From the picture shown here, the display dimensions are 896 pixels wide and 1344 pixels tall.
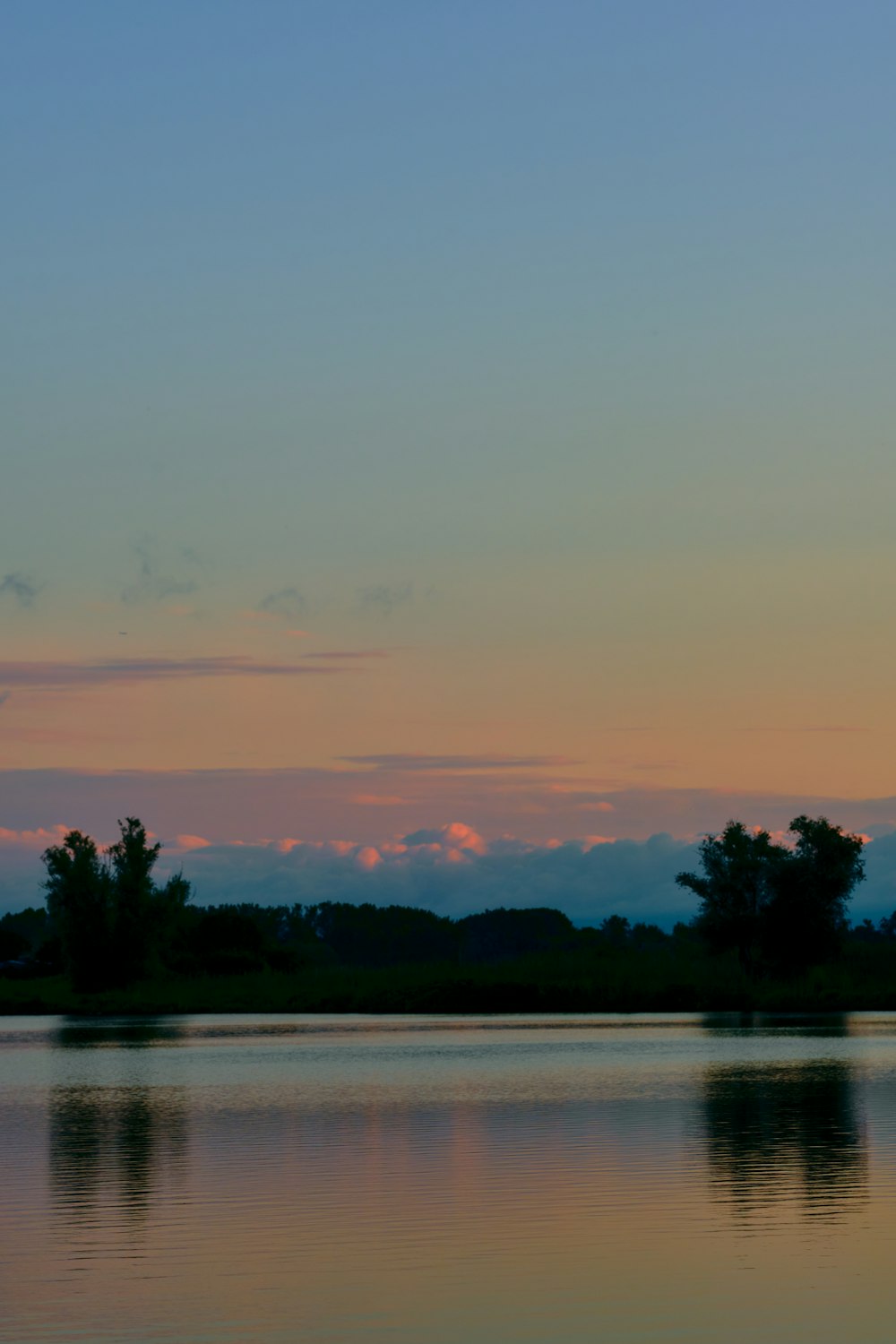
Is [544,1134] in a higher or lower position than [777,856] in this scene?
lower

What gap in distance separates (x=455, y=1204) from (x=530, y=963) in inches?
3073

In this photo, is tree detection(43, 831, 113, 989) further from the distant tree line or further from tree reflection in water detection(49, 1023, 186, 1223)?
tree reflection in water detection(49, 1023, 186, 1223)

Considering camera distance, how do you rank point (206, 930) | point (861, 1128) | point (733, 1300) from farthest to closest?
point (206, 930) < point (861, 1128) < point (733, 1300)

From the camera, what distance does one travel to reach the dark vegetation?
95.8m

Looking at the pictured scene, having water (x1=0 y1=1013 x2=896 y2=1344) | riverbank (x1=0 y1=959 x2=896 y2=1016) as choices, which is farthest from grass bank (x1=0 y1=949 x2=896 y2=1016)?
water (x1=0 y1=1013 x2=896 y2=1344)

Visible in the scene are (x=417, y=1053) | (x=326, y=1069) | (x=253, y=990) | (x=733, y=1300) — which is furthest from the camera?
(x=253, y=990)

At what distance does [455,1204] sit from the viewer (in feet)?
77.9

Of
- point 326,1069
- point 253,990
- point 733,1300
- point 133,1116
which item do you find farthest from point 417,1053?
point 253,990

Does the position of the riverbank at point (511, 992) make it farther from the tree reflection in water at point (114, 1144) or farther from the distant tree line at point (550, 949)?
the tree reflection in water at point (114, 1144)

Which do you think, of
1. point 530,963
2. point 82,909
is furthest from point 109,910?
point 530,963

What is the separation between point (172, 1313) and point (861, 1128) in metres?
18.0

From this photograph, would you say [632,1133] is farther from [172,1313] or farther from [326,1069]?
[326,1069]

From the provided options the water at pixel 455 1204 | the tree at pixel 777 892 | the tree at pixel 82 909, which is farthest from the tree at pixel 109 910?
the water at pixel 455 1204

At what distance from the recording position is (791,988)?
3792 inches
